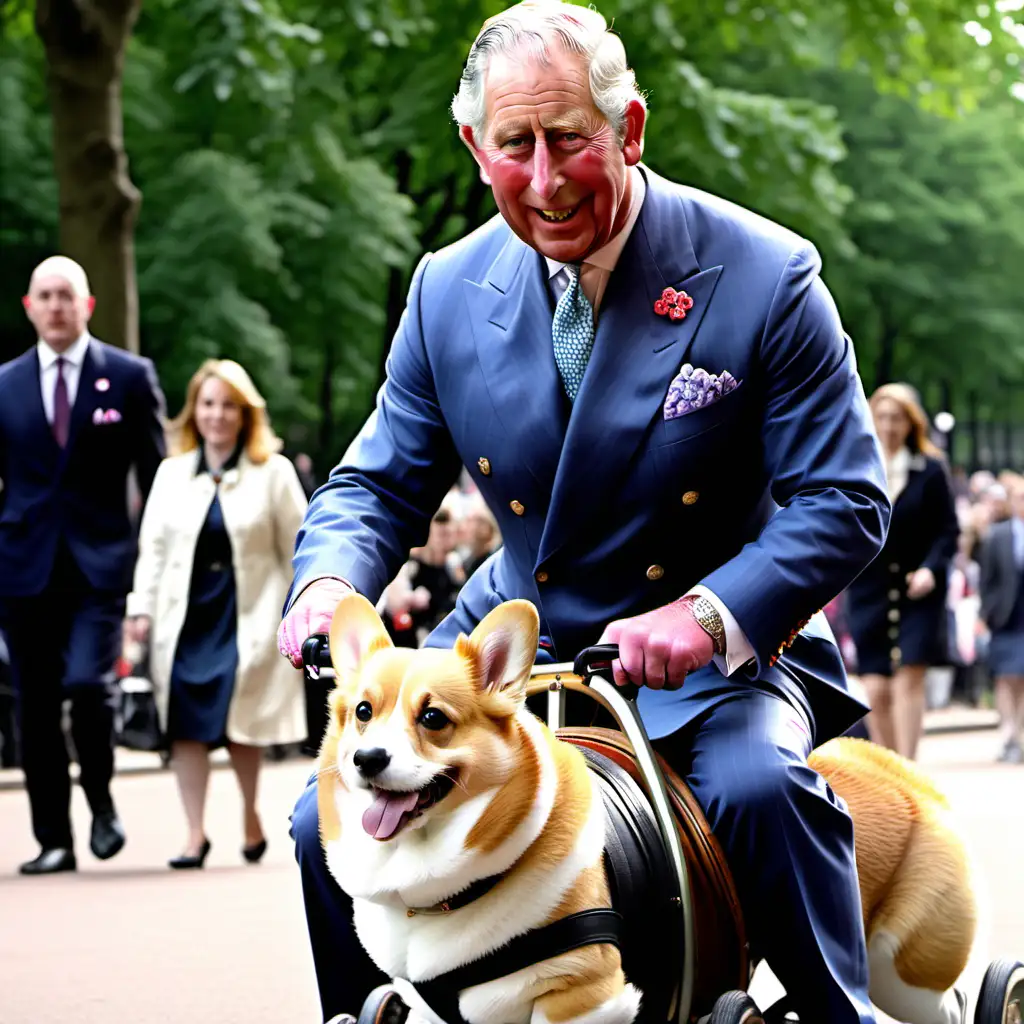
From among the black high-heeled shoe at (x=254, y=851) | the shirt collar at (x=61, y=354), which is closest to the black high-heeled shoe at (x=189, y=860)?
the black high-heeled shoe at (x=254, y=851)

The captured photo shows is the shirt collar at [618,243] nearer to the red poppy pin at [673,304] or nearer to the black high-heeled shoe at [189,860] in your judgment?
the red poppy pin at [673,304]

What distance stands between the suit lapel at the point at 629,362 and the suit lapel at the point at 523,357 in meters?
0.06

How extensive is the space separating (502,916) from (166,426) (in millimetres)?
7745

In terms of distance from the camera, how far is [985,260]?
33531mm

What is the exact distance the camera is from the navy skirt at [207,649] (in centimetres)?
1059

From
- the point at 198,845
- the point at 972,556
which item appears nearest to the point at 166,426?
the point at 198,845

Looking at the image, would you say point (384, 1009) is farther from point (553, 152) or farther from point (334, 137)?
point (334, 137)

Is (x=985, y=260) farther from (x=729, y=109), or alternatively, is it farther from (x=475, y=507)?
(x=475, y=507)

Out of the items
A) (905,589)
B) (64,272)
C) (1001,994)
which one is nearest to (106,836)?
(64,272)

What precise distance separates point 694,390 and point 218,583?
7094 mm

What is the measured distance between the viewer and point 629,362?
12.5 feet

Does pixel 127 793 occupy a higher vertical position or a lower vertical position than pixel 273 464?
lower

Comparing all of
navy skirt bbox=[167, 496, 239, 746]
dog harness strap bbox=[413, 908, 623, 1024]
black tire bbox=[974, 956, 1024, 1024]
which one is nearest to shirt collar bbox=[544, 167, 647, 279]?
dog harness strap bbox=[413, 908, 623, 1024]

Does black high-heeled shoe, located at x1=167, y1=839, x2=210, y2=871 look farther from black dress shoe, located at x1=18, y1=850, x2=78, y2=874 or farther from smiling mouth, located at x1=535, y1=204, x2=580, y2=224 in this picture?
smiling mouth, located at x1=535, y1=204, x2=580, y2=224
